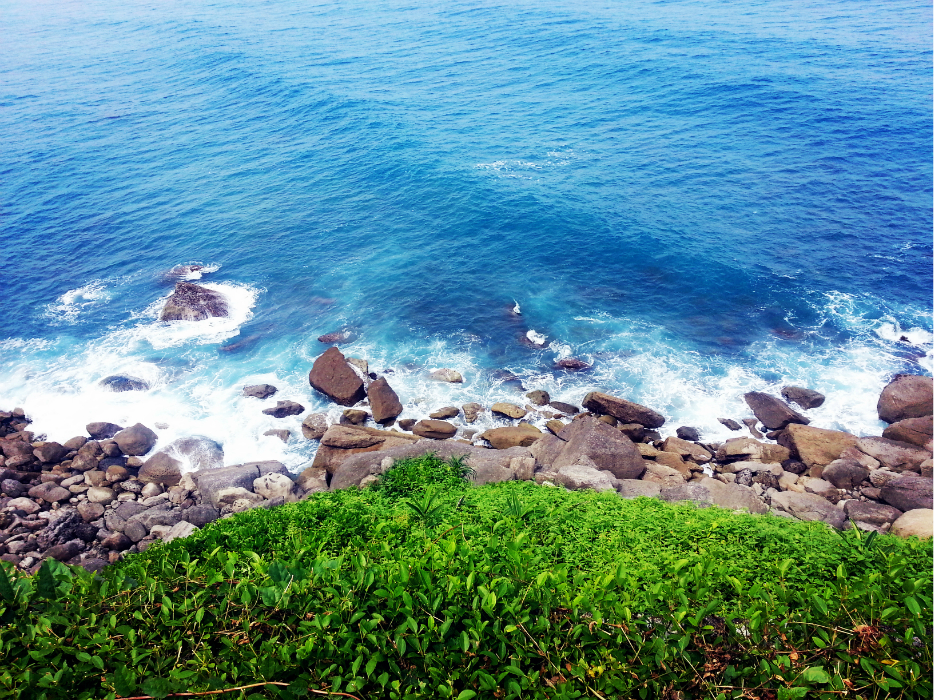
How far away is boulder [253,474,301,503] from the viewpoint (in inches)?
840

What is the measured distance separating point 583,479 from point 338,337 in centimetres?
1817

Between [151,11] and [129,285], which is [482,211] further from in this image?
[151,11]

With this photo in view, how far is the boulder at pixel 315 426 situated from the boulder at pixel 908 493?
21.5m

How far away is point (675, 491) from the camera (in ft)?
60.3

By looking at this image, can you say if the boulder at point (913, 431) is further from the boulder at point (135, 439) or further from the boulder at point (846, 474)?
the boulder at point (135, 439)

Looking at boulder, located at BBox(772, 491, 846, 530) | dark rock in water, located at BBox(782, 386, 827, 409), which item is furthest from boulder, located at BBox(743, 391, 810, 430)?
boulder, located at BBox(772, 491, 846, 530)

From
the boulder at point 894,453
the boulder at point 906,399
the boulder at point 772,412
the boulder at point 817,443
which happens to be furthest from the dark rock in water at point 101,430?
the boulder at point 906,399

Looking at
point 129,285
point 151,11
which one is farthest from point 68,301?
point 151,11

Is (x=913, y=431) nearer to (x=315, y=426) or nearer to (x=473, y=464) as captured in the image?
(x=473, y=464)

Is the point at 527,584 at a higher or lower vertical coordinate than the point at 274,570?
lower

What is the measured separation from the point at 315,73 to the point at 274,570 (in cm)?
6709

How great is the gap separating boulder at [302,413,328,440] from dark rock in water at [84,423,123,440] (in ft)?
28.2

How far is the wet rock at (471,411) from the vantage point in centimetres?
2734

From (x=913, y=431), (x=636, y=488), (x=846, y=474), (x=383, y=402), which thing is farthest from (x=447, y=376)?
(x=913, y=431)
